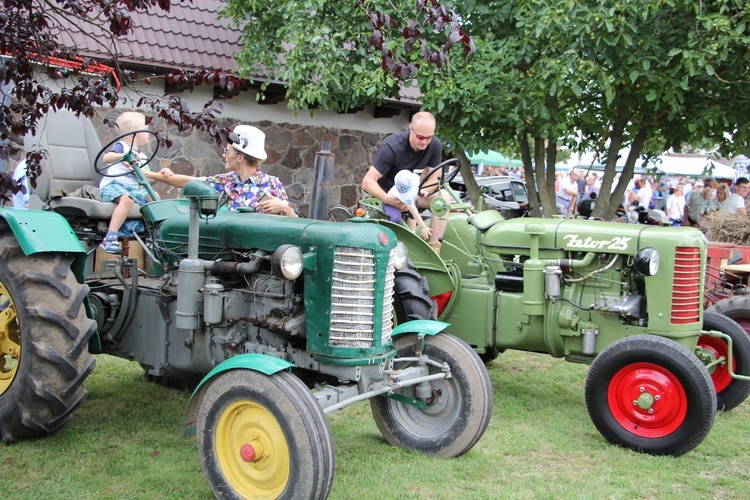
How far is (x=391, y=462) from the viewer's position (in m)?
4.02

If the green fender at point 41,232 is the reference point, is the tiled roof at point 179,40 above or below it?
above

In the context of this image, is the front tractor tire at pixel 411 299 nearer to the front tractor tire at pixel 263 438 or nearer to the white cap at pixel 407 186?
the white cap at pixel 407 186

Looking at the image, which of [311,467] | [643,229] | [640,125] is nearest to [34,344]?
[311,467]

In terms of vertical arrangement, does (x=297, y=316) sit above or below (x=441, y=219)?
below

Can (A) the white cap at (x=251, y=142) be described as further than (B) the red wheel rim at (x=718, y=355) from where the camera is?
No

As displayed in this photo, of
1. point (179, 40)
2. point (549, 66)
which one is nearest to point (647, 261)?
point (549, 66)

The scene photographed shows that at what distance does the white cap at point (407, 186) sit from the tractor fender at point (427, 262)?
0.74 ft

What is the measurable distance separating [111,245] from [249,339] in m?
1.39

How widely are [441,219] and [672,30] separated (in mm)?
3874

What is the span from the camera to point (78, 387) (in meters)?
3.94

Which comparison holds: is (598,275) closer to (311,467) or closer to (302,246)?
(302,246)

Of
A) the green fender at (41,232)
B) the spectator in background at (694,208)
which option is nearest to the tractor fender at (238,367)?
the green fender at (41,232)

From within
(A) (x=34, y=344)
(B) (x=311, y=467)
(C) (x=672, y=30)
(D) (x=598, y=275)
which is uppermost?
(C) (x=672, y=30)

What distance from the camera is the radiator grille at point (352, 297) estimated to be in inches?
140
